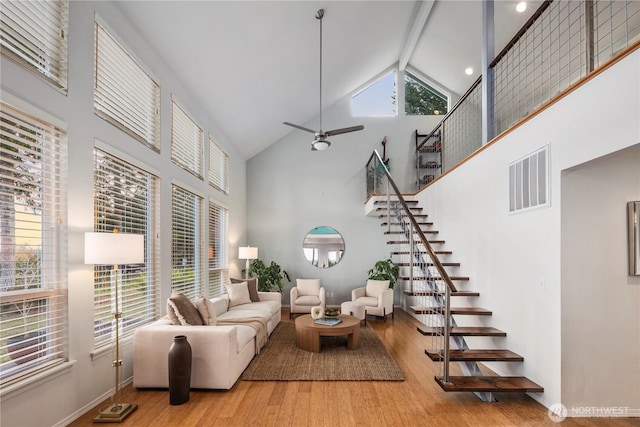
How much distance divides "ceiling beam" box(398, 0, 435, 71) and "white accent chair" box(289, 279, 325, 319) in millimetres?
5504

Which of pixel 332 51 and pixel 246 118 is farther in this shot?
pixel 246 118

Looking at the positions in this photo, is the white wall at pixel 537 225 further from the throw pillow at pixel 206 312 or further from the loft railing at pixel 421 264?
the throw pillow at pixel 206 312

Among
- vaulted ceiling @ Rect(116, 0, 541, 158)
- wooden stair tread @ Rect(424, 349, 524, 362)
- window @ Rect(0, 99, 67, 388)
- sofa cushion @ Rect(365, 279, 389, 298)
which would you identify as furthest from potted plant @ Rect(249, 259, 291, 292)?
window @ Rect(0, 99, 67, 388)

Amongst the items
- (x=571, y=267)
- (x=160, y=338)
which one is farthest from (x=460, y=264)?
(x=160, y=338)

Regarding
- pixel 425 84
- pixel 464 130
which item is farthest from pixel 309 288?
pixel 425 84

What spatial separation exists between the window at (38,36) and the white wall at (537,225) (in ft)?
13.6

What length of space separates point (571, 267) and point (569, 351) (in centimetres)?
70

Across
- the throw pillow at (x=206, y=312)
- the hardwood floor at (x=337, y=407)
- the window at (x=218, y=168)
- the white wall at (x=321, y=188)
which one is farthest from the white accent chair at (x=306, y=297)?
the hardwood floor at (x=337, y=407)

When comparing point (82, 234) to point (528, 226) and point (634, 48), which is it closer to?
point (528, 226)

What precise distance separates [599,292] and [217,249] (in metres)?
5.93

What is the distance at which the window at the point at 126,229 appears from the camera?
3356 millimetres

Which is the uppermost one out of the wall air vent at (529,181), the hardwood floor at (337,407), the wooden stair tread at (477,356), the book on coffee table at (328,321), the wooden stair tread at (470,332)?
the wall air vent at (529,181)

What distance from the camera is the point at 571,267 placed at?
307cm

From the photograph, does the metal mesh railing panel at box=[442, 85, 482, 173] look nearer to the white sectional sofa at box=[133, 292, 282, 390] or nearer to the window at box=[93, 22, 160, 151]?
the window at box=[93, 22, 160, 151]
